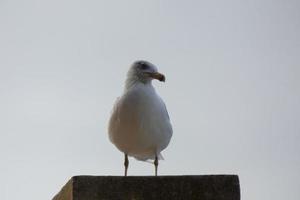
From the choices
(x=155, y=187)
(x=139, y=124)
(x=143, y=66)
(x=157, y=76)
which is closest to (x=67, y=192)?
(x=155, y=187)

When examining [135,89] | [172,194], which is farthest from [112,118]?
[172,194]

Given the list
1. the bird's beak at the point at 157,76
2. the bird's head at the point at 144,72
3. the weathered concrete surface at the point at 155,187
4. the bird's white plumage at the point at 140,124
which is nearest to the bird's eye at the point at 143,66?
the bird's head at the point at 144,72

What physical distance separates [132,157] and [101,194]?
12.9ft

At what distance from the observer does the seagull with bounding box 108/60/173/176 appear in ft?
23.6

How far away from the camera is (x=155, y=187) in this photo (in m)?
4.14

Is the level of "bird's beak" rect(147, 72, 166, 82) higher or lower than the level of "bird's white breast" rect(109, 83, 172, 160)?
higher

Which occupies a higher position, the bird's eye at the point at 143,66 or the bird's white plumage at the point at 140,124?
the bird's eye at the point at 143,66

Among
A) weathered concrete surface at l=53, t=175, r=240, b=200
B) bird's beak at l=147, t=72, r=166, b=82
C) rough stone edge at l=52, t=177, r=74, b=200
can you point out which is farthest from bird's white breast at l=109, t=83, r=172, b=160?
weathered concrete surface at l=53, t=175, r=240, b=200

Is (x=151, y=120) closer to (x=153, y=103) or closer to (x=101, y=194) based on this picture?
(x=153, y=103)

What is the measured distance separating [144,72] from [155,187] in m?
3.99

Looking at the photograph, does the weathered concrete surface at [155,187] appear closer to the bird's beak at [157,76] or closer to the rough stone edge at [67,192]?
the rough stone edge at [67,192]

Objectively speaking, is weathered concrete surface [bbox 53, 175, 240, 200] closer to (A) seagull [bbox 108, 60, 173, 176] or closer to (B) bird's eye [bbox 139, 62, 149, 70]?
(A) seagull [bbox 108, 60, 173, 176]

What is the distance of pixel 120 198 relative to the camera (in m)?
4.11

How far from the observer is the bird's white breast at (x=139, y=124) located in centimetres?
720
